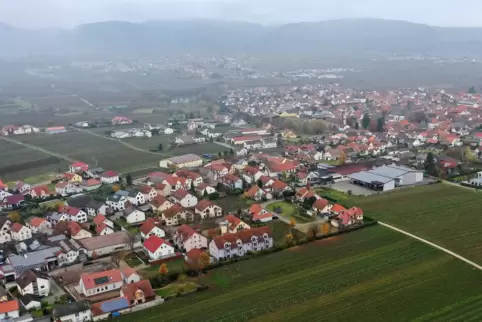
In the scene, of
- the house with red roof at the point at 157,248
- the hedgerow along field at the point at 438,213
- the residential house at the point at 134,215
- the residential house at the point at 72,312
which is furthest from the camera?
the residential house at the point at 134,215

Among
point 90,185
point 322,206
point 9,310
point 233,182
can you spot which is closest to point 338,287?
point 322,206

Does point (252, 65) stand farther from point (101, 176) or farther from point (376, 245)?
point (376, 245)

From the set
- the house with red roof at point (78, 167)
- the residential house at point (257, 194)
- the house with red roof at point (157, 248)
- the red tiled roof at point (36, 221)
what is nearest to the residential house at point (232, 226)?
the house with red roof at point (157, 248)

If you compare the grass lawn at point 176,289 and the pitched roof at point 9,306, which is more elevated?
the pitched roof at point 9,306

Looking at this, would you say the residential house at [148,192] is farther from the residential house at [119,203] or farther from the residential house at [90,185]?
the residential house at [90,185]

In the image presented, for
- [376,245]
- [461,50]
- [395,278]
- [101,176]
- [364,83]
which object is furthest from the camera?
[461,50]

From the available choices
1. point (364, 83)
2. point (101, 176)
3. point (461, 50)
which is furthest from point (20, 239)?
point (461, 50)

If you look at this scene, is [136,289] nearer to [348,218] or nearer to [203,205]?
[203,205]
